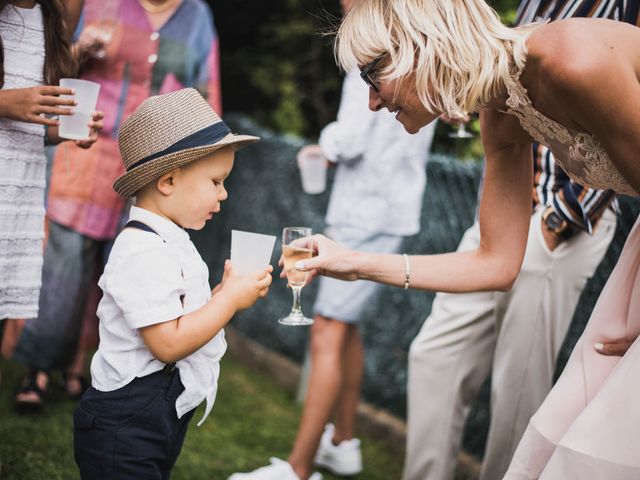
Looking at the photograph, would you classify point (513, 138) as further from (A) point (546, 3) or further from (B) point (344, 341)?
(B) point (344, 341)

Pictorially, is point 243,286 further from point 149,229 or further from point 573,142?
point 573,142

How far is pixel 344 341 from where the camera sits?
418cm

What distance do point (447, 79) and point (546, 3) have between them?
1076mm

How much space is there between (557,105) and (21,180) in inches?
75.0

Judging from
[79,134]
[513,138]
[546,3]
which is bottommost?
[79,134]

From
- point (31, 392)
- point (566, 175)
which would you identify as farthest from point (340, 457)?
point (566, 175)

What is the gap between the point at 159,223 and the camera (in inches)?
101

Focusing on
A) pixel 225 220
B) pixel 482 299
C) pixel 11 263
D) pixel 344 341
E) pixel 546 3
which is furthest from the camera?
pixel 225 220

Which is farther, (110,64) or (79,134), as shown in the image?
(110,64)

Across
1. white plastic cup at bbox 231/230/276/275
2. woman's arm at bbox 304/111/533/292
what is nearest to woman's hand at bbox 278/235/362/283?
woman's arm at bbox 304/111/533/292

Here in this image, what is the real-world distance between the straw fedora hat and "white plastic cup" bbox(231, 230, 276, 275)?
0.97 feet

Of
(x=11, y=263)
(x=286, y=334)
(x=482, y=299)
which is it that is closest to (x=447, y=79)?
(x=482, y=299)

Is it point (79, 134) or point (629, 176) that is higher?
point (629, 176)

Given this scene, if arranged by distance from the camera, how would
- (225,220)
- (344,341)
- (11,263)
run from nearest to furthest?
(11,263) → (344,341) → (225,220)
